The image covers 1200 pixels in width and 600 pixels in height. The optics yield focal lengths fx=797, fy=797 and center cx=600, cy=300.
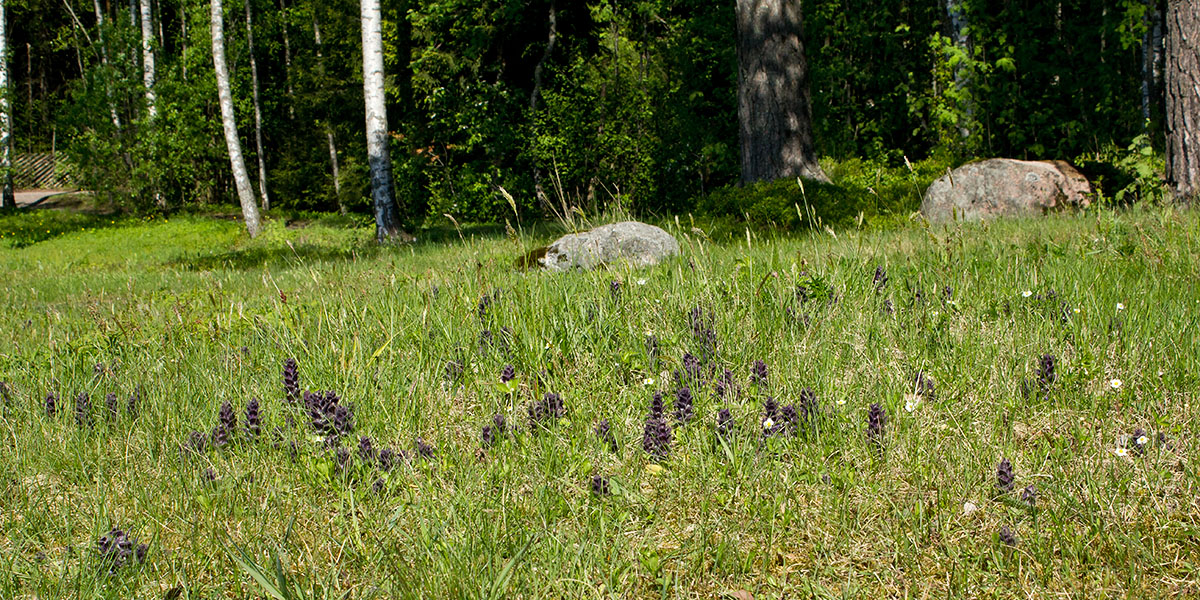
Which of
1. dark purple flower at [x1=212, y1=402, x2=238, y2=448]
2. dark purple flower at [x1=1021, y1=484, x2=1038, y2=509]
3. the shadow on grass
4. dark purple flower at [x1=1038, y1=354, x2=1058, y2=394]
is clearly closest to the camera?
dark purple flower at [x1=1021, y1=484, x2=1038, y2=509]

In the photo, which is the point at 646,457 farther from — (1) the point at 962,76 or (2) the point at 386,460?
(1) the point at 962,76

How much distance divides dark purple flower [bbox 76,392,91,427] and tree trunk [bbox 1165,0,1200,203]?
294 inches

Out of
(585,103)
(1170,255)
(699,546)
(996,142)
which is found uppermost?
(585,103)

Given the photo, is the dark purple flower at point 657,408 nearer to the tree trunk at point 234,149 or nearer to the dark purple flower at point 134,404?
the dark purple flower at point 134,404

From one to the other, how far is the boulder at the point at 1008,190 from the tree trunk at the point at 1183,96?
6.54 ft

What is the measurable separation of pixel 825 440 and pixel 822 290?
4.60ft

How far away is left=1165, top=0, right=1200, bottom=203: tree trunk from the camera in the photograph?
6312 mm

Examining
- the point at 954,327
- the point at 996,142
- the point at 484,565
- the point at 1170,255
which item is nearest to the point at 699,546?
the point at 484,565

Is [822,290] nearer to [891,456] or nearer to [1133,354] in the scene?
[1133,354]

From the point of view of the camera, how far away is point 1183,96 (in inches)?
256

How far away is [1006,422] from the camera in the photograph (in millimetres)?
2518

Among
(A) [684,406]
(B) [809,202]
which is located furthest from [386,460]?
(B) [809,202]

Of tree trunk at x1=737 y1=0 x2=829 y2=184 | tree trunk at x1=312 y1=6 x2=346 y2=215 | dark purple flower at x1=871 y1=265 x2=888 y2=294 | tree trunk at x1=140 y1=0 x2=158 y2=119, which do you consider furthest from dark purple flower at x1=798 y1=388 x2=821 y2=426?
tree trunk at x1=140 y1=0 x2=158 y2=119

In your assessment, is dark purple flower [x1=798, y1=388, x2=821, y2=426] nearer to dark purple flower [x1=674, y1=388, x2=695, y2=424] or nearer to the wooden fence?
dark purple flower [x1=674, y1=388, x2=695, y2=424]
